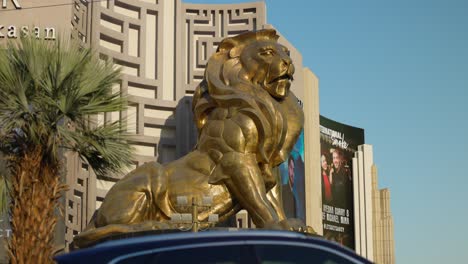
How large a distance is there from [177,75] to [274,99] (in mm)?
7175

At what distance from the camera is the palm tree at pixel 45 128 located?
37.1 ft

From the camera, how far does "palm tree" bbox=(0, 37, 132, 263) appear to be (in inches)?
446

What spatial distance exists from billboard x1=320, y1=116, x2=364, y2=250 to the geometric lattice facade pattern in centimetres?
3798

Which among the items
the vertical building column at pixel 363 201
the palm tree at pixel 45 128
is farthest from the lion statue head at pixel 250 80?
the vertical building column at pixel 363 201

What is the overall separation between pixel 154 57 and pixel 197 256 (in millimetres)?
19261

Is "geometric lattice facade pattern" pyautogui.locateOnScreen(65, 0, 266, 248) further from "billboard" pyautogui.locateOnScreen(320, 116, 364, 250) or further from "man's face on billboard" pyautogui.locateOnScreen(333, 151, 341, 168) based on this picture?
"man's face on billboard" pyautogui.locateOnScreen(333, 151, 341, 168)

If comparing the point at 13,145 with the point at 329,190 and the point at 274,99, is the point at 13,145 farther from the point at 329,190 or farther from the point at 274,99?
the point at 329,190

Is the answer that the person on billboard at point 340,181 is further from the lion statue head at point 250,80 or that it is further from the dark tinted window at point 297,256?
the dark tinted window at point 297,256

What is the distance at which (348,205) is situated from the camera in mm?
64812

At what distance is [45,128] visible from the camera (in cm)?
1187

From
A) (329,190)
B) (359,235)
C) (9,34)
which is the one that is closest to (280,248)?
(9,34)

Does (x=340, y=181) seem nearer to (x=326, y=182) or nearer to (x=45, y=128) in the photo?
(x=326, y=182)

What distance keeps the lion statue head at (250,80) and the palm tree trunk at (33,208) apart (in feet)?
15.6

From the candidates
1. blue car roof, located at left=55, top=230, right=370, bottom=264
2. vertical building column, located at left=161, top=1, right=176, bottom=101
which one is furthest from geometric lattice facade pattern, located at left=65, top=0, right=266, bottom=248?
blue car roof, located at left=55, top=230, right=370, bottom=264
